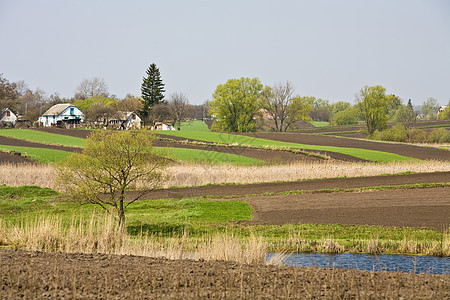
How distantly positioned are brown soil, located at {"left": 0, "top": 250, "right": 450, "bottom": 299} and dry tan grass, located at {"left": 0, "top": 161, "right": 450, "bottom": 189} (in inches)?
908

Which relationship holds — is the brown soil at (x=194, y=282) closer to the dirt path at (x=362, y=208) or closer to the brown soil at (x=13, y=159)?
the dirt path at (x=362, y=208)

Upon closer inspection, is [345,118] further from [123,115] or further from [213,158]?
[213,158]

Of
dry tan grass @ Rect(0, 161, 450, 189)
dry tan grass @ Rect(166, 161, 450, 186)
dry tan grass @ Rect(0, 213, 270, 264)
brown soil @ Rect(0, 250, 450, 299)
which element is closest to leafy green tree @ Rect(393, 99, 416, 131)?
dry tan grass @ Rect(0, 161, 450, 189)

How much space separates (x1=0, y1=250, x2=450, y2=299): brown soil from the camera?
10125 millimetres

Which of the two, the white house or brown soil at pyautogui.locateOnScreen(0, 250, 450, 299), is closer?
brown soil at pyautogui.locateOnScreen(0, 250, 450, 299)

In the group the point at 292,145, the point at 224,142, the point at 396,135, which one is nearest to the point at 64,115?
the point at 224,142

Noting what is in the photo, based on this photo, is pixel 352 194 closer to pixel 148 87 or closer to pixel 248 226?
pixel 248 226

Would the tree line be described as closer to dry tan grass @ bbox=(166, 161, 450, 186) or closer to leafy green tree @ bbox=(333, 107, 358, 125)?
leafy green tree @ bbox=(333, 107, 358, 125)

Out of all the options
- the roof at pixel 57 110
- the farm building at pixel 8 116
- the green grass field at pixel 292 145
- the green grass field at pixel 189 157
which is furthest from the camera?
the farm building at pixel 8 116

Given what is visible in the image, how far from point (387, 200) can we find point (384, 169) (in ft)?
48.3

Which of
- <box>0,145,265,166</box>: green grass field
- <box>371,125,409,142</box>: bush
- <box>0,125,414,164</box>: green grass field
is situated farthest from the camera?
<box>371,125,409,142</box>: bush

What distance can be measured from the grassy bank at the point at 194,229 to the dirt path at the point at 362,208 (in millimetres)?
1393

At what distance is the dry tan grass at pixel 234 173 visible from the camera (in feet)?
118

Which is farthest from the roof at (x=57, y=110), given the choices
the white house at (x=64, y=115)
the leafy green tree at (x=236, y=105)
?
the leafy green tree at (x=236, y=105)
